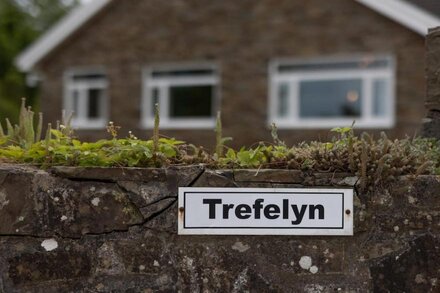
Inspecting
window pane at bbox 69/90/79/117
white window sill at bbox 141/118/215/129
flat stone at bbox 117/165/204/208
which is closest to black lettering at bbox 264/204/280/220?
flat stone at bbox 117/165/204/208

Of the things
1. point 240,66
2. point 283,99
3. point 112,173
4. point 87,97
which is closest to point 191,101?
point 240,66

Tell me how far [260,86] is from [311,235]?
495 inches

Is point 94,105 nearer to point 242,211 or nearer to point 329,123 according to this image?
point 329,123

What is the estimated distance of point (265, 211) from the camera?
3.33 metres

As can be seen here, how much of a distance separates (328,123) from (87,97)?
5.93 metres

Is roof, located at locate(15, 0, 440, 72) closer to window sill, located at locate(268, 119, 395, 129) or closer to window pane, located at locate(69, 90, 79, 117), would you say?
window pane, located at locate(69, 90, 79, 117)

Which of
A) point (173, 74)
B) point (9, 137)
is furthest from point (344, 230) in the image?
point (173, 74)

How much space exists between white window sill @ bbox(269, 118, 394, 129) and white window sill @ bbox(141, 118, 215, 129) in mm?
1583

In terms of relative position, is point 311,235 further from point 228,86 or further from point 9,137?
point 228,86

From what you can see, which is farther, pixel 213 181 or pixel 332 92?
pixel 332 92

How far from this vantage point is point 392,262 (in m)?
3.31

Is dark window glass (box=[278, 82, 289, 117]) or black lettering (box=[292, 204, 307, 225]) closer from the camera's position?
black lettering (box=[292, 204, 307, 225])

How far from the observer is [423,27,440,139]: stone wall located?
4145 mm

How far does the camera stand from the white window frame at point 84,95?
17.6 m
